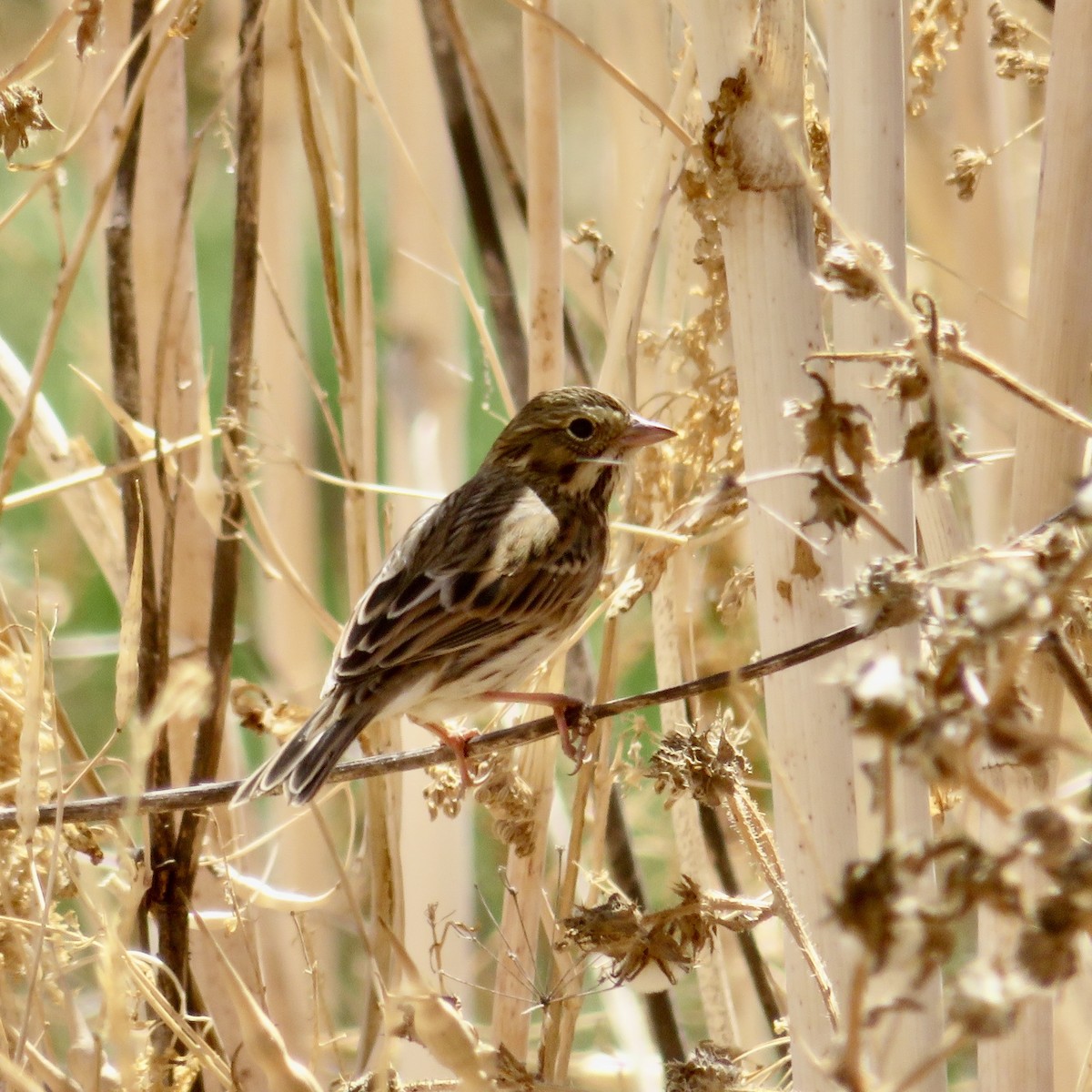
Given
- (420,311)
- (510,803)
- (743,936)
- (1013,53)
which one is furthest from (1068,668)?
(420,311)

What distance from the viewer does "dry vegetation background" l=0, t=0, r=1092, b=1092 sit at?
1.33m

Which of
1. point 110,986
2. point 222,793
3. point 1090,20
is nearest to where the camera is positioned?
point 110,986

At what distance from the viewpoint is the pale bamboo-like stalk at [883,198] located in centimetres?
188

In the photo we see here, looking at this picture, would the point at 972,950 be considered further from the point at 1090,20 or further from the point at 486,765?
the point at 1090,20

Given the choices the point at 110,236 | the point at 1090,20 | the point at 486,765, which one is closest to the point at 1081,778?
the point at 1090,20

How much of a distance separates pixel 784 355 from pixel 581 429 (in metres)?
1.44

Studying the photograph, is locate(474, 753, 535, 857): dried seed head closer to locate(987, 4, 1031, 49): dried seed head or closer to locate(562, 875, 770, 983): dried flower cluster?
locate(562, 875, 770, 983): dried flower cluster

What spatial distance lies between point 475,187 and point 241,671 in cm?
175

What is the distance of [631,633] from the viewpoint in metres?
4.34

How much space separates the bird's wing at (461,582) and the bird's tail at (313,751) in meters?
0.09

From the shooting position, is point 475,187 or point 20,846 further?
point 475,187

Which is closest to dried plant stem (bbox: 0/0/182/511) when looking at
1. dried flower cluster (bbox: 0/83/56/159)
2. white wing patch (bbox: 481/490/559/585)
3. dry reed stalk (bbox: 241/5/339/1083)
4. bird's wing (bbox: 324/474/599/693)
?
dried flower cluster (bbox: 0/83/56/159)

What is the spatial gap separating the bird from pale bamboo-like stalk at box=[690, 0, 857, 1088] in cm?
70

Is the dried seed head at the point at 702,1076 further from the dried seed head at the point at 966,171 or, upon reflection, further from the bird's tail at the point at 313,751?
the dried seed head at the point at 966,171
